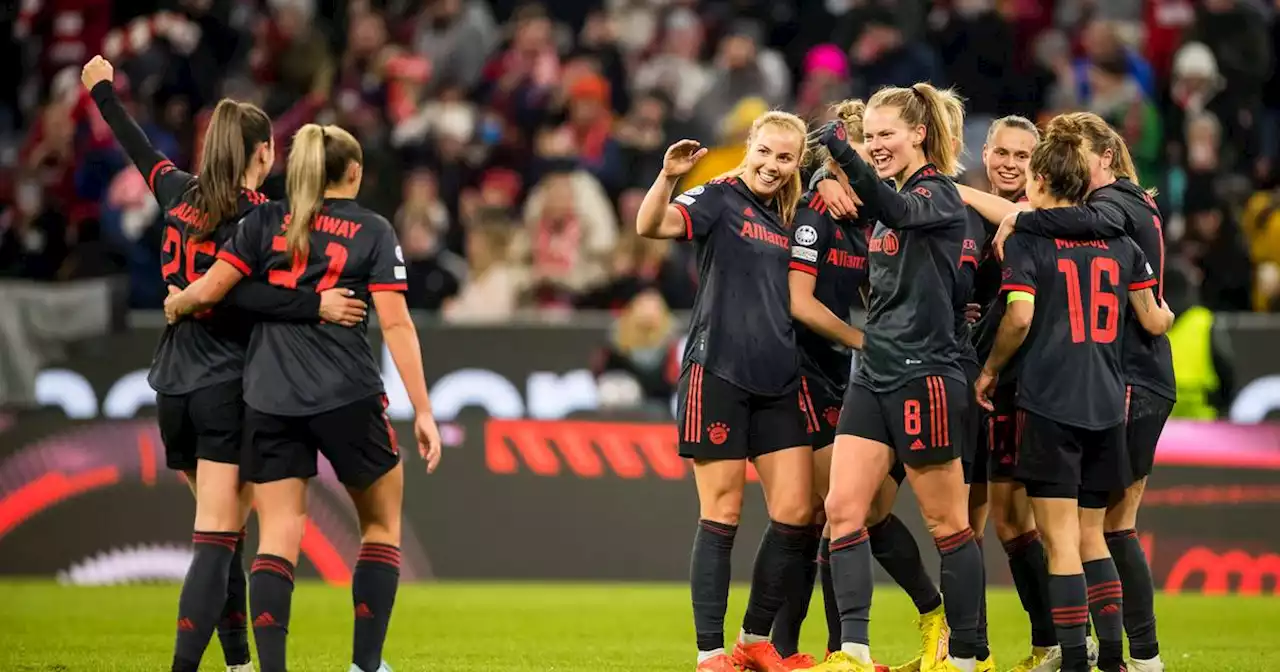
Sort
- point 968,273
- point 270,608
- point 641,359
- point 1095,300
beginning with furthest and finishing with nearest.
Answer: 1. point 641,359
2. point 968,273
3. point 1095,300
4. point 270,608

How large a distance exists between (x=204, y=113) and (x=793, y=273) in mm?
10407

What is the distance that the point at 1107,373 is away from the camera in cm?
716

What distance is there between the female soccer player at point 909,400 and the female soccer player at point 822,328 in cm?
26

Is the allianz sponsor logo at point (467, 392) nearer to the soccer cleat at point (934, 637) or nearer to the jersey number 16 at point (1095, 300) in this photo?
the soccer cleat at point (934, 637)

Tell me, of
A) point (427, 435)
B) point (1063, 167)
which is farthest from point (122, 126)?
point (1063, 167)

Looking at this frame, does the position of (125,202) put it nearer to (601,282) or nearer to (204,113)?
(204,113)

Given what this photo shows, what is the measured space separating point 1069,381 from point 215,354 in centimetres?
343

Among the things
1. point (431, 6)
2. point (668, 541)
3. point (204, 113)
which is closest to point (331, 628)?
point (668, 541)

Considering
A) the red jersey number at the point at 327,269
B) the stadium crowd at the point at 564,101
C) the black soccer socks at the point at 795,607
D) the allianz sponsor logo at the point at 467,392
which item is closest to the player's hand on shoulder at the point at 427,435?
the red jersey number at the point at 327,269

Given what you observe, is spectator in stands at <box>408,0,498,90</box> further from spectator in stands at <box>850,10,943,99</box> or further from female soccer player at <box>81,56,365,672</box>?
female soccer player at <box>81,56,365,672</box>

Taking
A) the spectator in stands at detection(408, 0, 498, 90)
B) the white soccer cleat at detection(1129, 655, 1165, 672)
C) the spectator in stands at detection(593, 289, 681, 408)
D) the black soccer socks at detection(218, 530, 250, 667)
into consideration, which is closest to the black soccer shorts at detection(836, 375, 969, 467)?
the white soccer cleat at detection(1129, 655, 1165, 672)

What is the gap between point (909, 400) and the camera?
22.5 feet

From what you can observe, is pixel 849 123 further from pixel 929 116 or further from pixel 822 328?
pixel 822 328

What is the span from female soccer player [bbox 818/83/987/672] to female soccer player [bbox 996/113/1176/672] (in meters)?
0.86
